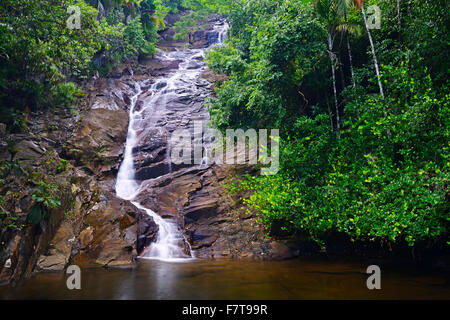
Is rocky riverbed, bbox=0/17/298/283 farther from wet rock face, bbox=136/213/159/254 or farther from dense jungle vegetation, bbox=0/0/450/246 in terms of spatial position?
dense jungle vegetation, bbox=0/0/450/246

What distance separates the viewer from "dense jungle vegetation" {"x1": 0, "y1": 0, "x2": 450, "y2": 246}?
739 centimetres

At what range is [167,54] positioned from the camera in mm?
31922

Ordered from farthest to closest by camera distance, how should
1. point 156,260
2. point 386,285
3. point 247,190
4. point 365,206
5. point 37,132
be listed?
point 37,132, point 247,190, point 156,260, point 365,206, point 386,285

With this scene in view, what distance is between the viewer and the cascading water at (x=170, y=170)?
1070 cm

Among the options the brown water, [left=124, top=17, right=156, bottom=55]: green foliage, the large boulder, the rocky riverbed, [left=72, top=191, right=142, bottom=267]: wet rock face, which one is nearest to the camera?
the brown water

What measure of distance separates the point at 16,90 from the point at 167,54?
19772 millimetres

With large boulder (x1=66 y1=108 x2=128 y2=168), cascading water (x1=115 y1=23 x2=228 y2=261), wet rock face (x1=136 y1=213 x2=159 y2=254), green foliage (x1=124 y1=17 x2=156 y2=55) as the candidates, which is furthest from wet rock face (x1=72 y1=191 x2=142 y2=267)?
green foliage (x1=124 y1=17 x2=156 y2=55)

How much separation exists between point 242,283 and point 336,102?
7553 millimetres

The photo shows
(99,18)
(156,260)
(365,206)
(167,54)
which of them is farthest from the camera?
(167,54)

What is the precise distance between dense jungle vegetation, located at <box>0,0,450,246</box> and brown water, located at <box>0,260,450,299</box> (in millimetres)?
1097

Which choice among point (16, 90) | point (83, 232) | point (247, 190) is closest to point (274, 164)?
point (247, 190)

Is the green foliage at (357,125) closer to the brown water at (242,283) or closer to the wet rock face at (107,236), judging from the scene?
the brown water at (242,283)

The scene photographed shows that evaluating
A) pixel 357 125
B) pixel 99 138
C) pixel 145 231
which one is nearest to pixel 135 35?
pixel 99 138

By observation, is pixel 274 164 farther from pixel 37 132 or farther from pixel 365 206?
pixel 37 132
